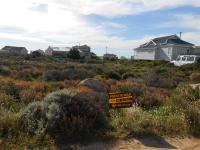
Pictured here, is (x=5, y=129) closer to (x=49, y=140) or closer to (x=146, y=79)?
(x=49, y=140)

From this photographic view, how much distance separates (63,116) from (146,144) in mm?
1873

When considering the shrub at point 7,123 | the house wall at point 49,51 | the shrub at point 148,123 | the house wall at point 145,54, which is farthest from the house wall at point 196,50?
the shrub at point 7,123

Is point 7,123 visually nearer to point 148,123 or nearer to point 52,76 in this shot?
point 148,123

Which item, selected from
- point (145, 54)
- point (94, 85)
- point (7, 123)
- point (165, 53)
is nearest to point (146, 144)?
point (7, 123)

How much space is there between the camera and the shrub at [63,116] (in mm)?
8266

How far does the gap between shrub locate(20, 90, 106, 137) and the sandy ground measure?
0.53 m

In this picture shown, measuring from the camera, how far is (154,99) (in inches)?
545

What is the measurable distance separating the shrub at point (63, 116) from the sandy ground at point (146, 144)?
53 centimetres

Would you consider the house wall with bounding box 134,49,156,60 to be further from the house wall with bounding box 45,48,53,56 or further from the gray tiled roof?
the house wall with bounding box 45,48,53,56

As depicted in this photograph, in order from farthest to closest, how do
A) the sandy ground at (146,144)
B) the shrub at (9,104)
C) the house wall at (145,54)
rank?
the house wall at (145,54) → the shrub at (9,104) → the sandy ground at (146,144)

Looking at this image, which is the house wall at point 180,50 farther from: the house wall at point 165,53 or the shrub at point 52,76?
the shrub at point 52,76

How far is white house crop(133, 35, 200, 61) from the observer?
253 feet

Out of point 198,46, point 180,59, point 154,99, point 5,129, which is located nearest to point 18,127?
point 5,129

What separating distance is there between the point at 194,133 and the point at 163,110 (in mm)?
1796
